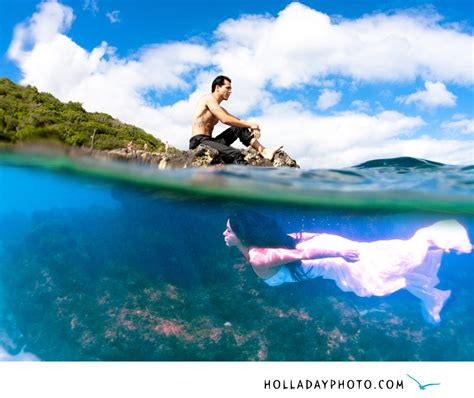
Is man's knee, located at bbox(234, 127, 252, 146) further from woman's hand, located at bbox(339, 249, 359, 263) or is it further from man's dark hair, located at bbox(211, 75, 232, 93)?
woman's hand, located at bbox(339, 249, 359, 263)

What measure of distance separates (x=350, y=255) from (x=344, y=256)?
16 centimetres

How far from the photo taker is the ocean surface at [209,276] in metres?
9.56

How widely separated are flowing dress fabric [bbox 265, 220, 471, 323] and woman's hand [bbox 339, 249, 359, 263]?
0.27 feet

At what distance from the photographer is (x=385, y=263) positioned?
9156 mm

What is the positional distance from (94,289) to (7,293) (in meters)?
4.56

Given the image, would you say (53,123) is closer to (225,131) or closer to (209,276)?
(225,131)

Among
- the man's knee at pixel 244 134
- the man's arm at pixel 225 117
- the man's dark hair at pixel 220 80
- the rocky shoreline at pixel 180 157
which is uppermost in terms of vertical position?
the man's dark hair at pixel 220 80

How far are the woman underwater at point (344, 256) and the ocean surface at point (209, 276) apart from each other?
48cm

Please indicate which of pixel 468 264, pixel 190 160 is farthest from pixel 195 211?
pixel 468 264

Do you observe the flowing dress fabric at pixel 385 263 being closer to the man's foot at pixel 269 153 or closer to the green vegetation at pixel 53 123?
the man's foot at pixel 269 153

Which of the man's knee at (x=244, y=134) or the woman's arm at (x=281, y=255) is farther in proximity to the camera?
the woman's arm at (x=281, y=255)

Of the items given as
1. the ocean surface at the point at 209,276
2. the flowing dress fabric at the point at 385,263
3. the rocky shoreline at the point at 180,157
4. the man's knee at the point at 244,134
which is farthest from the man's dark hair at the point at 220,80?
the flowing dress fabric at the point at 385,263

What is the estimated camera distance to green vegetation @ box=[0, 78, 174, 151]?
26.7 ft
